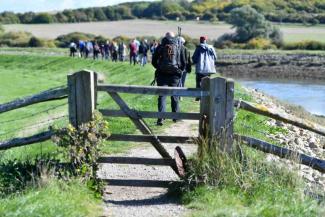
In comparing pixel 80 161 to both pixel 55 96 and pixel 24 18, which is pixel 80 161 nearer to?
pixel 55 96

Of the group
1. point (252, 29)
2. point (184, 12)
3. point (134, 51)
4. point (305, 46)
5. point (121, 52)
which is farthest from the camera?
point (184, 12)

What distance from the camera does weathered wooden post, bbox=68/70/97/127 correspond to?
32.0ft

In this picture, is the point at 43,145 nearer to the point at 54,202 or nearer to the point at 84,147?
the point at 84,147

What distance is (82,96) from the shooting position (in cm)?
982

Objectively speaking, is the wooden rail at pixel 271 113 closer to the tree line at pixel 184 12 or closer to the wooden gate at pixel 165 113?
the wooden gate at pixel 165 113

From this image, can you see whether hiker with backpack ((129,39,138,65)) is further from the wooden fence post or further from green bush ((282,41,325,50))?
green bush ((282,41,325,50))

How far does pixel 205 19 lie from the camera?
145000mm

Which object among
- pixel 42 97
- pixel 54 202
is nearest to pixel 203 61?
pixel 42 97

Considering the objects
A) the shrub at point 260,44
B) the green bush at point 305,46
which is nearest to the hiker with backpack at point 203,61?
the green bush at point 305,46

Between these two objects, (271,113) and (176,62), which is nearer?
(271,113)

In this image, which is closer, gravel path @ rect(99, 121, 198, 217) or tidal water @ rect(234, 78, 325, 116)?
gravel path @ rect(99, 121, 198, 217)

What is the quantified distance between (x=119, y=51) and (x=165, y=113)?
1737 inches

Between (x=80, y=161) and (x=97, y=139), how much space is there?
0.36m

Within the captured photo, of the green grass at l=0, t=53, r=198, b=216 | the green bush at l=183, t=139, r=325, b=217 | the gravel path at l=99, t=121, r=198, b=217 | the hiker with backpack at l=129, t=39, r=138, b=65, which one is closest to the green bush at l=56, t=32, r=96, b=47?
the green grass at l=0, t=53, r=198, b=216
